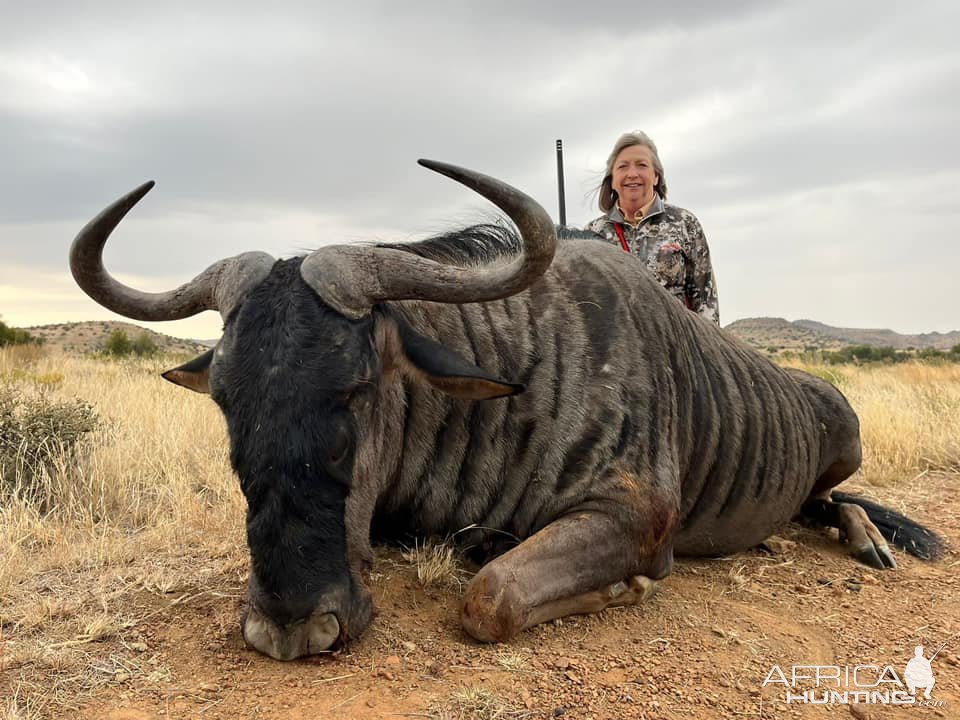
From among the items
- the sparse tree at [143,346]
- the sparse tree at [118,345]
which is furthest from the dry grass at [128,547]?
the sparse tree at [143,346]

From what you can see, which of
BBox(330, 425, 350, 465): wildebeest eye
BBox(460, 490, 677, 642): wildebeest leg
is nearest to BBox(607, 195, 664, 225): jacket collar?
BBox(460, 490, 677, 642): wildebeest leg

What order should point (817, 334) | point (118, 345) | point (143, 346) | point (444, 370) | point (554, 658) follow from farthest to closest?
point (817, 334), point (143, 346), point (118, 345), point (444, 370), point (554, 658)

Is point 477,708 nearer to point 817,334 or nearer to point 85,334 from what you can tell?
point 85,334

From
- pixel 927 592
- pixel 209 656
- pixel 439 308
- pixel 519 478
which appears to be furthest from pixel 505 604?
pixel 927 592

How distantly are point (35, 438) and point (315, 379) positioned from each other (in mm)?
4410

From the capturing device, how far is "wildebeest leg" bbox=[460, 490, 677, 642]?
10.1ft

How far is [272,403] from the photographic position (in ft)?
9.17

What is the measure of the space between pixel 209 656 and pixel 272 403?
1.02 metres

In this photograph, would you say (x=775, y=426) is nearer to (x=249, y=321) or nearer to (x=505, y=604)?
(x=505, y=604)

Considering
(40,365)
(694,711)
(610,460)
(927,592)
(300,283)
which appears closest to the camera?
(694,711)

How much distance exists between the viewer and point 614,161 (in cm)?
730

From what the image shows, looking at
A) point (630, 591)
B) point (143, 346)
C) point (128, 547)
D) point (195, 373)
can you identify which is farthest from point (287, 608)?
point (143, 346)

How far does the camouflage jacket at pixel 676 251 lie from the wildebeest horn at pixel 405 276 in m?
4.01

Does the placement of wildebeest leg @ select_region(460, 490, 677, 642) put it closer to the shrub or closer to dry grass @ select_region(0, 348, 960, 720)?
dry grass @ select_region(0, 348, 960, 720)
